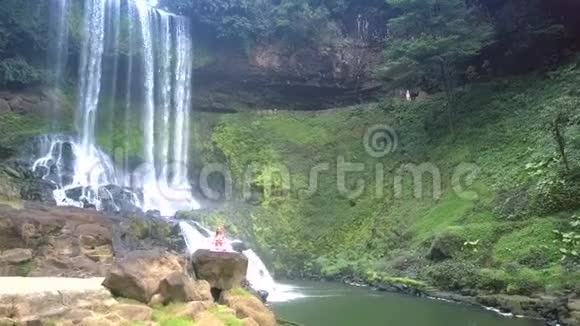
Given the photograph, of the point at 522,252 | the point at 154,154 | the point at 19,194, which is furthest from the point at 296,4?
the point at 522,252

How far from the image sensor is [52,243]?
15.5m

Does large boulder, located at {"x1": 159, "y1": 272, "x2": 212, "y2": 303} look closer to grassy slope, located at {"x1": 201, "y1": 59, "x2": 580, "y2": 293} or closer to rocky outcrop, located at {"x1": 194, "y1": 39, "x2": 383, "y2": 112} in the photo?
grassy slope, located at {"x1": 201, "y1": 59, "x2": 580, "y2": 293}

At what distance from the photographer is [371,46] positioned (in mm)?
37000

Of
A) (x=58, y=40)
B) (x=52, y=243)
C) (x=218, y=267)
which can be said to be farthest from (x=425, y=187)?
(x=58, y=40)

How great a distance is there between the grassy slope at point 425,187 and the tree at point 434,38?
2.34 metres

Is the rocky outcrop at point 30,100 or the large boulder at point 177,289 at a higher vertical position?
the rocky outcrop at point 30,100

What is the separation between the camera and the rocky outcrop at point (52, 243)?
14.5 meters

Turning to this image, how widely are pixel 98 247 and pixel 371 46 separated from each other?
25.6m

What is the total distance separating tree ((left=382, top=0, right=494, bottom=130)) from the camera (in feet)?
89.5

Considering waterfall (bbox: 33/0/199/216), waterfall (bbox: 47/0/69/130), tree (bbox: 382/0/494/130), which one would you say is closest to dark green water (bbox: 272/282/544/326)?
waterfall (bbox: 33/0/199/216)

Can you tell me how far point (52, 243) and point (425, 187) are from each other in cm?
1763

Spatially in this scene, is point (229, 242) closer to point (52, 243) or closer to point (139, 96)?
point (52, 243)

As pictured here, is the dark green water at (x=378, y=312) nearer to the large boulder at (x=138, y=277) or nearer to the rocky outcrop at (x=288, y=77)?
the large boulder at (x=138, y=277)

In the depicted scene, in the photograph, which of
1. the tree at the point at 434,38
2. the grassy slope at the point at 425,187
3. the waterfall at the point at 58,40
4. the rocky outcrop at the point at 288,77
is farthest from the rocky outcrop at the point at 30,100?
the tree at the point at 434,38
